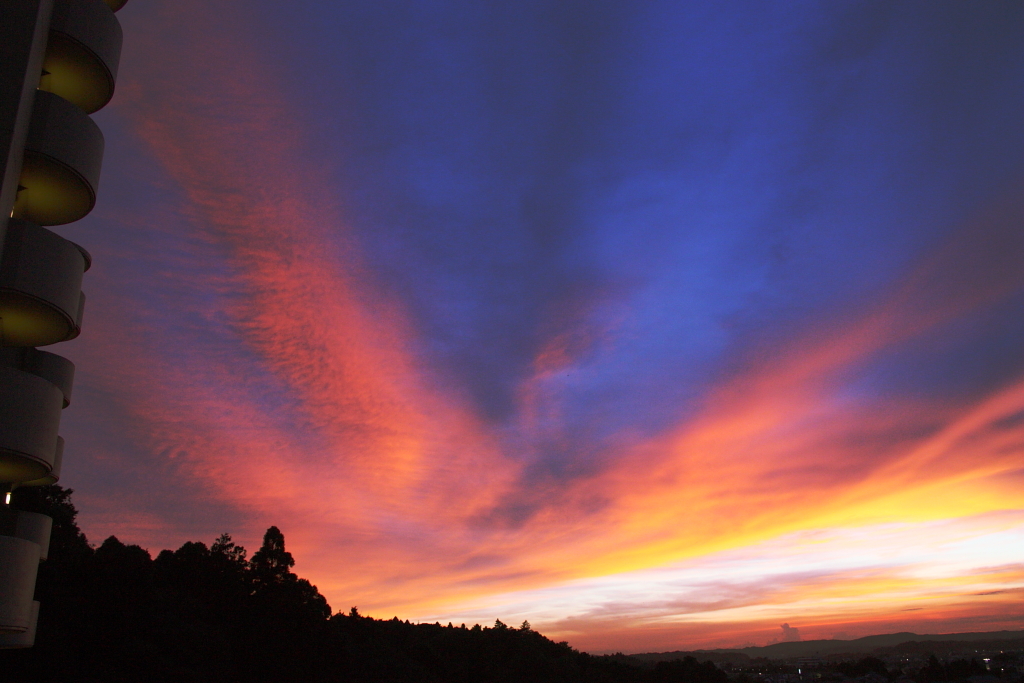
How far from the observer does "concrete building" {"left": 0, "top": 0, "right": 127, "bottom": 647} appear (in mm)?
17625

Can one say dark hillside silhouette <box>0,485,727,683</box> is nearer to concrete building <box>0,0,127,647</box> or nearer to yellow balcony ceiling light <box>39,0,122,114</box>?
concrete building <box>0,0,127,647</box>

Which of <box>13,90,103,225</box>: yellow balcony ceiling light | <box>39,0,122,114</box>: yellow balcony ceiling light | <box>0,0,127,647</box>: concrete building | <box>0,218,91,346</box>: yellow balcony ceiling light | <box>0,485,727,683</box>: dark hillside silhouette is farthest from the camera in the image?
<box>0,485,727,683</box>: dark hillside silhouette

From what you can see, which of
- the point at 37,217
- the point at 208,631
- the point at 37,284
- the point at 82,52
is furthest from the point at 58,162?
the point at 208,631

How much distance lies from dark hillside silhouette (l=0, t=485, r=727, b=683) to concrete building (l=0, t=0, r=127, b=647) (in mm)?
27284

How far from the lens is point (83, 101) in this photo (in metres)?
23.1

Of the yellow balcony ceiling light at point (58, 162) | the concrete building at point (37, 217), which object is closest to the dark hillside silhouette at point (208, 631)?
the concrete building at point (37, 217)

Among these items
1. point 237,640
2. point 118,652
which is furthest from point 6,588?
point 237,640

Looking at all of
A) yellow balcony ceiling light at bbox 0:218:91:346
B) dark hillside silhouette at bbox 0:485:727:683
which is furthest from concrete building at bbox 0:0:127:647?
dark hillside silhouette at bbox 0:485:727:683

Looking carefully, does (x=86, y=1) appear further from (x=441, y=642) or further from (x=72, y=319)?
(x=441, y=642)

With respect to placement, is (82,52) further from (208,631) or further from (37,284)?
(208,631)

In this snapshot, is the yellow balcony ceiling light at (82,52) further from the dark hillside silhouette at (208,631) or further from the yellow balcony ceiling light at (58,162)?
the dark hillside silhouette at (208,631)

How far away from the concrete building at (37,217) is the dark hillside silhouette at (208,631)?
2728 centimetres

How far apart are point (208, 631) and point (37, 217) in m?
43.7

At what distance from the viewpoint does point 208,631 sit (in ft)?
176
